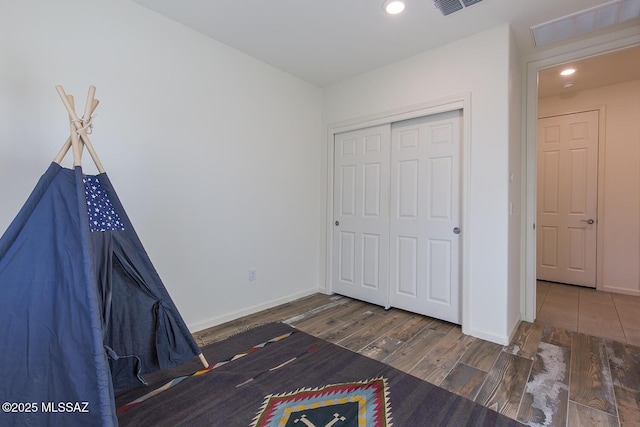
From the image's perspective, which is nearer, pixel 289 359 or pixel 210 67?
pixel 289 359

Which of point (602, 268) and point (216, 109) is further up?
point (216, 109)

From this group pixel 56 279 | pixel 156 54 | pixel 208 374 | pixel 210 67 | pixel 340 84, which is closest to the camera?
pixel 56 279

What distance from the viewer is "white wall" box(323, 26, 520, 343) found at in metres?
2.30

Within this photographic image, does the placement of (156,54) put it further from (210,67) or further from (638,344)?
(638,344)

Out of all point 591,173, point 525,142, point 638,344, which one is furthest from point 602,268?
point 525,142

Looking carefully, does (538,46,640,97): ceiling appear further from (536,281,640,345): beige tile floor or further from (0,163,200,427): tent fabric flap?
(0,163,200,427): tent fabric flap

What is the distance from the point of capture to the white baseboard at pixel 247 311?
2514 millimetres

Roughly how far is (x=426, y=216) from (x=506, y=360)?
1.30 m

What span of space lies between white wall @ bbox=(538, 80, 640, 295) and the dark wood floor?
6.27 feet

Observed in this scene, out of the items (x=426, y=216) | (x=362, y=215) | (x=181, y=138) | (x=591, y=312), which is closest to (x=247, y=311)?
(x=362, y=215)

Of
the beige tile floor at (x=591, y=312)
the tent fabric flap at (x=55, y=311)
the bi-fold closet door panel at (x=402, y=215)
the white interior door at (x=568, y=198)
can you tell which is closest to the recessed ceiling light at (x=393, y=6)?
the bi-fold closet door panel at (x=402, y=215)

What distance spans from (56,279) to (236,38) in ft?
7.50

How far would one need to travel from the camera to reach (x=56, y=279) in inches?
49.5

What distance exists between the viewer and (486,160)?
2377 mm
